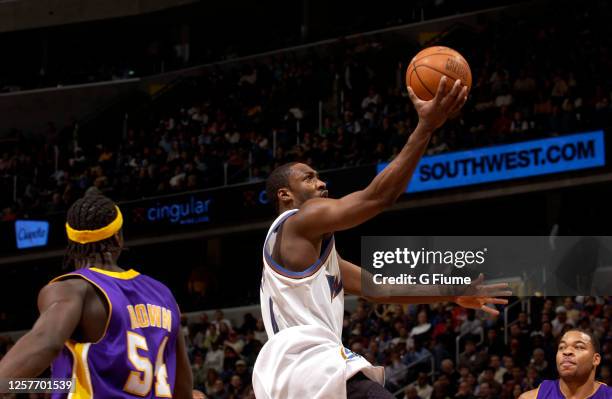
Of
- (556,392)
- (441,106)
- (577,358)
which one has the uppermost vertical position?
(441,106)

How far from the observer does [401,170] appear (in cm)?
432

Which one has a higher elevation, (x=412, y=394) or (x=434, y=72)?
(x=434, y=72)

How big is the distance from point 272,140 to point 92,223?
55.9 ft

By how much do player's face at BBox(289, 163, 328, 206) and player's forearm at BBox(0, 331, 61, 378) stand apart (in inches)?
76.5

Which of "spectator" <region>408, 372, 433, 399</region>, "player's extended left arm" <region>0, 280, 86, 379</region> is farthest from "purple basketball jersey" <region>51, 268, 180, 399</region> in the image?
"spectator" <region>408, 372, 433, 399</region>

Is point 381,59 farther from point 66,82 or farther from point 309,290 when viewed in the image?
point 309,290

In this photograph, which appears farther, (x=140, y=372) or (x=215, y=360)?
(x=215, y=360)

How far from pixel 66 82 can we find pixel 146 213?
28.4ft

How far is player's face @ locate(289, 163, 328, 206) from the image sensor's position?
5.03 meters

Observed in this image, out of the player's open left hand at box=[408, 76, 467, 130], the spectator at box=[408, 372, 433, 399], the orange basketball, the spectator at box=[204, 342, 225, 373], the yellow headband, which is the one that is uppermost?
the orange basketball

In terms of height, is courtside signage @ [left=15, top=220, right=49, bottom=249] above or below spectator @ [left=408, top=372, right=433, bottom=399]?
above

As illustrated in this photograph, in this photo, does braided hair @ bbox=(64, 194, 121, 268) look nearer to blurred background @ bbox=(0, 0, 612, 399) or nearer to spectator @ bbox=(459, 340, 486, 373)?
blurred background @ bbox=(0, 0, 612, 399)

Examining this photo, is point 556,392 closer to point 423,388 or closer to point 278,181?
point 278,181

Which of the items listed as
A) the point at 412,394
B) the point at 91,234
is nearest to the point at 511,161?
the point at 412,394
